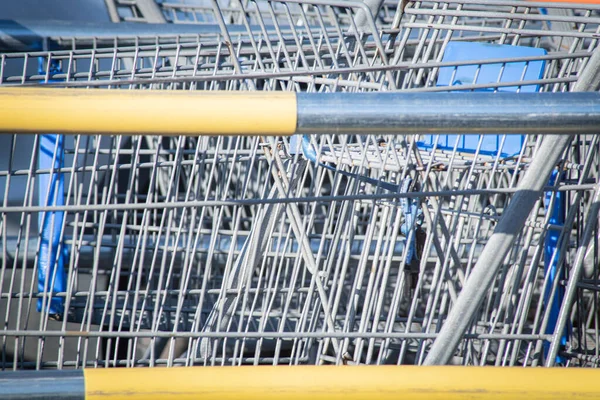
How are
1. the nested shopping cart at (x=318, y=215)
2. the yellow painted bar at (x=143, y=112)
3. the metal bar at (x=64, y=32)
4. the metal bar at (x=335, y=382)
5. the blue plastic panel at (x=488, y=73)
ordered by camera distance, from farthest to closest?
the metal bar at (x=64, y=32), the blue plastic panel at (x=488, y=73), the nested shopping cart at (x=318, y=215), the metal bar at (x=335, y=382), the yellow painted bar at (x=143, y=112)

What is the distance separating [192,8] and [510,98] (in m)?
3.40

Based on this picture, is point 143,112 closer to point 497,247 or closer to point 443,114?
point 443,114

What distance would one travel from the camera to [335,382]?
1.28 metres

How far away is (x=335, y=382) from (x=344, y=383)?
0.01 m

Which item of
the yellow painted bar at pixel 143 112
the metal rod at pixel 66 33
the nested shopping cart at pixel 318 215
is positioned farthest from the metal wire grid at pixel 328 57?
the yellow painted bar at pixel 143 112

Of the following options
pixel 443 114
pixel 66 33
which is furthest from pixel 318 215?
pixel 443 114

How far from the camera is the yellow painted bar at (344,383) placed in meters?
1.26

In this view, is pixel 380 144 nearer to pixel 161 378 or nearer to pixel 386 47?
pixel 386 47

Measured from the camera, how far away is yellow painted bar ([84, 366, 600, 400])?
1263 mm

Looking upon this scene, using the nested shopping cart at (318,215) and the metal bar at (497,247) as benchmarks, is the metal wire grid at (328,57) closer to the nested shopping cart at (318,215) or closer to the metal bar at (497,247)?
the nested shopping cart at (318,215)

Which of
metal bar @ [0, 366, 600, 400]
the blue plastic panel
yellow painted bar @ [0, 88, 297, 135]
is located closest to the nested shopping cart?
the blue plastic panel

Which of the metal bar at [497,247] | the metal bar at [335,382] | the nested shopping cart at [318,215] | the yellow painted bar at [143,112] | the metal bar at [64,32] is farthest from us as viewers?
the metal bar at [64,32]

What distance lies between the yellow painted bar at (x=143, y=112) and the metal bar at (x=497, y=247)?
2.02 ft

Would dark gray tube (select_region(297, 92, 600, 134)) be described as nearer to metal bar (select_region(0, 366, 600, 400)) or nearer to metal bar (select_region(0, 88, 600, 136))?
metal bar (select_region(0, 88, 600, 136))
